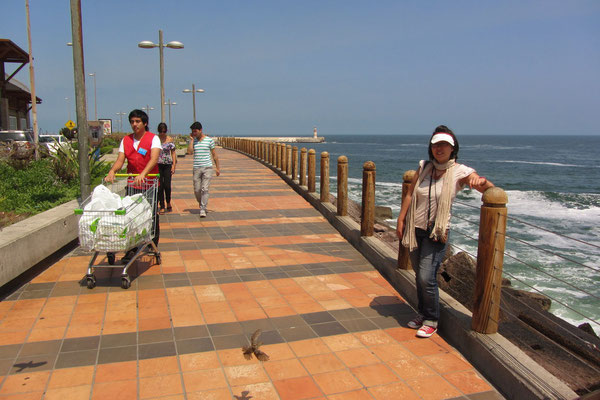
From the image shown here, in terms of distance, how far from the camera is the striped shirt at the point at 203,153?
9.09 metres

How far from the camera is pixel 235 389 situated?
3.39m

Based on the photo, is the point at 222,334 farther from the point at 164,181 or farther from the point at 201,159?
the point at 164,181

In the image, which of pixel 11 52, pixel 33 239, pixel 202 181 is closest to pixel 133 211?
pixel 33 239

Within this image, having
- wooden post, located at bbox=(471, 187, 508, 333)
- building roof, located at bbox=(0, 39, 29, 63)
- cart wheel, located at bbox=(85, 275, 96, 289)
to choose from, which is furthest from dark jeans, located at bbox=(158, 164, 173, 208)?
building roof, located at bbox=(0, 39, 29, 63)

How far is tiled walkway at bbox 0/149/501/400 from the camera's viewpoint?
11.3 feet

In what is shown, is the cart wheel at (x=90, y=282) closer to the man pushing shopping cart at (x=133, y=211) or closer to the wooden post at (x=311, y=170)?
the man pushing shopping cart at (x=133, y=211)

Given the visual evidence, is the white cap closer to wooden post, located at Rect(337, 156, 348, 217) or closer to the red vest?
the red vest

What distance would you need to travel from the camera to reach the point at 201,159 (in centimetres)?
909

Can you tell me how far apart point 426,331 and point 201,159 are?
598 cm

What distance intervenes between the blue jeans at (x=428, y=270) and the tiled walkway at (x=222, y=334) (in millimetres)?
254

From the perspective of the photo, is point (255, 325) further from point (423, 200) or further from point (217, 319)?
point (423, 200)

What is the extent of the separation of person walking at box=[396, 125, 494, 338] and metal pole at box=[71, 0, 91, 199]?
18.0ft

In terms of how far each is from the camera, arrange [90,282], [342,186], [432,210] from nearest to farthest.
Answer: [432,210]
[90,282]
[342,186]

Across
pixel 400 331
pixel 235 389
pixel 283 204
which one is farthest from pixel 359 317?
pixel 283 204
